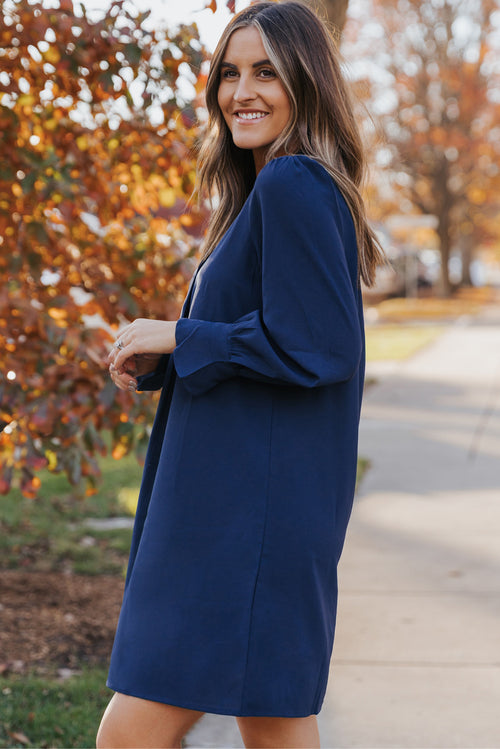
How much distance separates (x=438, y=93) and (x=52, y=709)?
96.7 ft

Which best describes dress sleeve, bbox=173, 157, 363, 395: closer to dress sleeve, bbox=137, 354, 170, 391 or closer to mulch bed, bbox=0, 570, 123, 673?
dress sleeve, bbox=137, 354, 170, 391

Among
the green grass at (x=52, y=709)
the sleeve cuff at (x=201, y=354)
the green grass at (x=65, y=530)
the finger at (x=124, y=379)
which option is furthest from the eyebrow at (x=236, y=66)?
the green grass at (x=65, y=530)

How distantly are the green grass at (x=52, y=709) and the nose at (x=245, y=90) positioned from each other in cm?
208

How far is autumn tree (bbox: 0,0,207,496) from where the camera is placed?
337cm

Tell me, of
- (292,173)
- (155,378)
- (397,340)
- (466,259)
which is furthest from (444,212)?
(292,173)

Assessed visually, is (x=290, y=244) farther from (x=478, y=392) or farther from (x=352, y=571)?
(x=478, y=392)

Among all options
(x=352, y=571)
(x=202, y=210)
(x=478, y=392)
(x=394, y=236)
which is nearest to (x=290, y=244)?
(x=202, y=210)

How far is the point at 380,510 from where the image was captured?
5.82 m

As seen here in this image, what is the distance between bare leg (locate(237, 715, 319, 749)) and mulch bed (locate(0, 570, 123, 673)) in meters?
1.95

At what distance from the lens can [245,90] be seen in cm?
190

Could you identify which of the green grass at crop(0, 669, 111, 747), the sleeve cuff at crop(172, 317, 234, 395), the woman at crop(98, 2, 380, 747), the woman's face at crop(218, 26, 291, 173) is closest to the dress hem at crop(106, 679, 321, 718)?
the woman at crop(98, 2, 380, 747)

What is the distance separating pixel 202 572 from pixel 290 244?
1.97 ft

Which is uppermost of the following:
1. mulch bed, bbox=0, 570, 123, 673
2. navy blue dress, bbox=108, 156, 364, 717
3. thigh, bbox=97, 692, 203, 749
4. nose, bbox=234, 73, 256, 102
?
nose, bbox=234, 73, 256, 102

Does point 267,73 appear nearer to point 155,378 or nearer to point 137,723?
point 155,378
